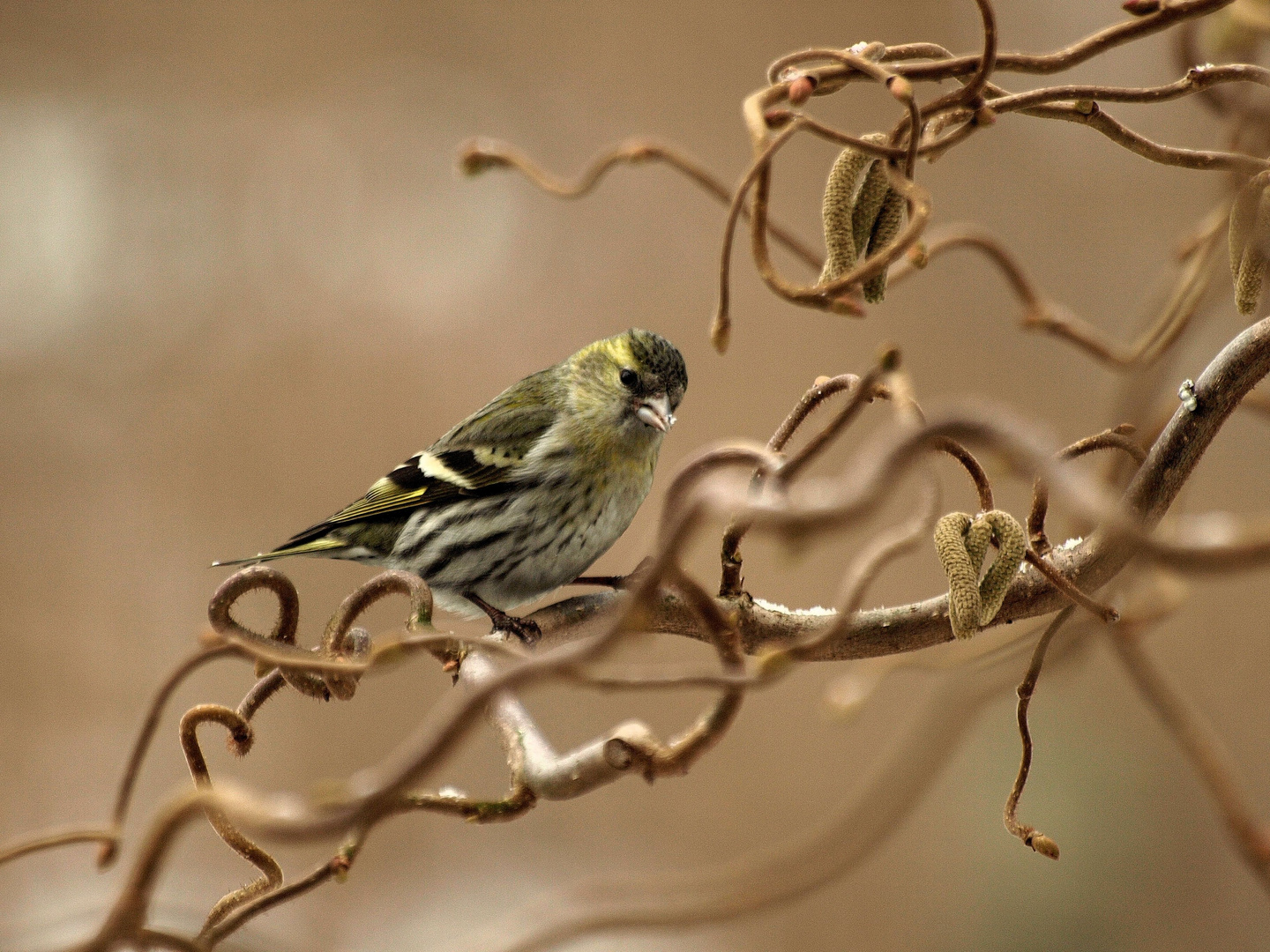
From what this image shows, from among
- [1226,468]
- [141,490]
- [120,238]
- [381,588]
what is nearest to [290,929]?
[141,490]

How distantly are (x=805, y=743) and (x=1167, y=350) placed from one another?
1523 millimetres

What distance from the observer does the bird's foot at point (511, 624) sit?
1.19 metres

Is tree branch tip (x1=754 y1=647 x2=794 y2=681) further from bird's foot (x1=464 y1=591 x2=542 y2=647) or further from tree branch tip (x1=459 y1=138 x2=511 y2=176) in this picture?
bird's foot (x1=464 y1=591 x2=542 y2=647)

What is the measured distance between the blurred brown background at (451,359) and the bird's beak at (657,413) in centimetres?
50

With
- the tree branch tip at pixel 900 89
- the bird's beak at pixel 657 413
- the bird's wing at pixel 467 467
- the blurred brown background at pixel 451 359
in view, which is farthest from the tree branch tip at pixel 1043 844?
the blurred brown background at pixel 451 359

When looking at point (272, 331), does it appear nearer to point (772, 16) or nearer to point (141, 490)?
point (141, 490)

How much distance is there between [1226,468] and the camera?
7.88 ft

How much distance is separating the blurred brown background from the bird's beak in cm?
50

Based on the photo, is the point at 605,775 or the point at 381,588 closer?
the point at 605,775

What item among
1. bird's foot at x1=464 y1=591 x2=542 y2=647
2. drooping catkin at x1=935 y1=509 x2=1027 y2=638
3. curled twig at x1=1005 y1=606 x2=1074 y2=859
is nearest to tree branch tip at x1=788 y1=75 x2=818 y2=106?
drooping catkin at x1=935 y1=509 x2=1027 y2=638

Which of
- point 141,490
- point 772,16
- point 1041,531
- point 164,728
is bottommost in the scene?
point 164,728

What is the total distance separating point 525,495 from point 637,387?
0.75 ft

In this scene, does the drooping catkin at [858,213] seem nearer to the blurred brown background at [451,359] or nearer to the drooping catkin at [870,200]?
the drooping catkin at [870,200]

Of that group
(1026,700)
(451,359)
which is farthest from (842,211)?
(451,359)
